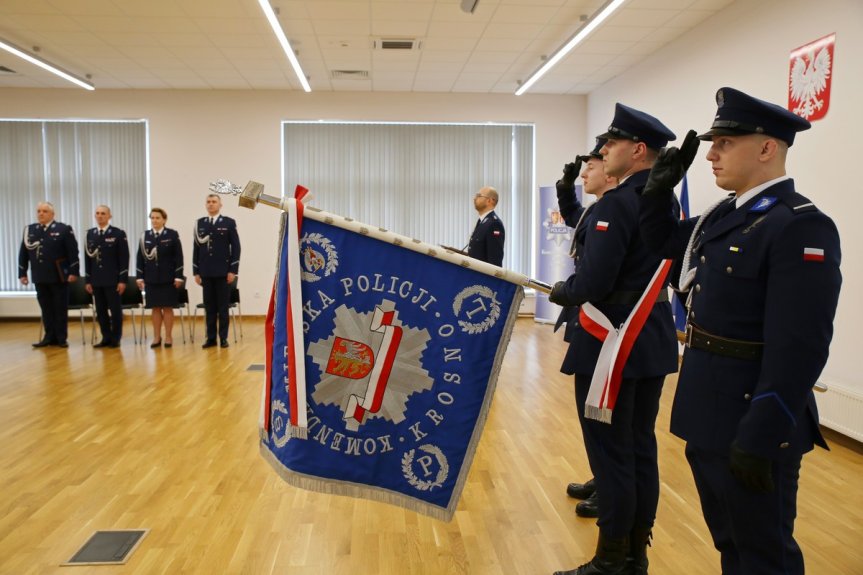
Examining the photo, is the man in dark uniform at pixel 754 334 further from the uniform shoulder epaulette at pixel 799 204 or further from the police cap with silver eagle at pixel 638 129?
the police cap with silver eagle at pixel 638 129

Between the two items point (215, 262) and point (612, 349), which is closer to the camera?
point (612, 349)

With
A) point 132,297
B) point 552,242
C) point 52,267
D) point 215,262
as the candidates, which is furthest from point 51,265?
point 552,242

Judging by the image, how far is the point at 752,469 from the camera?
141cm

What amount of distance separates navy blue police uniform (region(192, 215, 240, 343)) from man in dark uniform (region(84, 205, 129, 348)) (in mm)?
939

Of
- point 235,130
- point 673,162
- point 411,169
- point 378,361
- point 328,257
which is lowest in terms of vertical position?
point 378,361

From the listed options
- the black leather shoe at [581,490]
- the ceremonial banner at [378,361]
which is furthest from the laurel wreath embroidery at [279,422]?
the black leather shoe at [581,490]

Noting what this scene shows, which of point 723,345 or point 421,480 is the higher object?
point 723,345

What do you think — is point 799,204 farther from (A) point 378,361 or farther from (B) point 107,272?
(B) point 107,272

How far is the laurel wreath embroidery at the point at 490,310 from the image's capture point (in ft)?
6.12

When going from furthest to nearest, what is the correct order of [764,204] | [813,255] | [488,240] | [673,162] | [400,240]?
[488,240], [400,240], [673,162], [764,204], [813,255]

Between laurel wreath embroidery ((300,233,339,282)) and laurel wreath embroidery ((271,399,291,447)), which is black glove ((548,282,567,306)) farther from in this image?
laurel wreath embroidery ((271,399,291,447))

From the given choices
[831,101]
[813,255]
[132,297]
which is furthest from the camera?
[132,297]

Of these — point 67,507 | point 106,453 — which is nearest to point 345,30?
point 106,453

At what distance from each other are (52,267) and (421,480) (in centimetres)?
712
